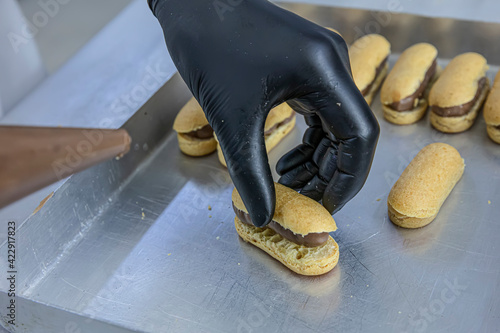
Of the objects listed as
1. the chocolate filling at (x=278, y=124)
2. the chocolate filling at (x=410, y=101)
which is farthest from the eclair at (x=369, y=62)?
the chocolate filling at (x=278, y=124)

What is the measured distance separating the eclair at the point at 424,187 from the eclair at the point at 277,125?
72cm

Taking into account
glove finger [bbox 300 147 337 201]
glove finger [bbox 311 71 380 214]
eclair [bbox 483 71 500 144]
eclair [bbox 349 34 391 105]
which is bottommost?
eclair [bbox 483 71 500 144]

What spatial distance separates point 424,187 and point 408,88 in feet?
2.39

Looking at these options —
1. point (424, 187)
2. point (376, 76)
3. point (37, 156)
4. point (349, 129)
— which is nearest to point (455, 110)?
point (376, 76)

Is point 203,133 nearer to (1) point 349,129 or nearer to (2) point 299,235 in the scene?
(2) point 299,235

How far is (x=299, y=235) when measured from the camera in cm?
213

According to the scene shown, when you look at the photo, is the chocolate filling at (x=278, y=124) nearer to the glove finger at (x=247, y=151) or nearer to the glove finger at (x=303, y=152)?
the glove finger at (x=303, y=152)

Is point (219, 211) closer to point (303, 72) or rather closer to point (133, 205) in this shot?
point (133, 205)

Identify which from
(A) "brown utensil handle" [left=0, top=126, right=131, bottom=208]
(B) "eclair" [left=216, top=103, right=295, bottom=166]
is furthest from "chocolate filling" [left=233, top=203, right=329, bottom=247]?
(A) "brown utensil handle" [left=0, top=126, right=131, bottom=208]

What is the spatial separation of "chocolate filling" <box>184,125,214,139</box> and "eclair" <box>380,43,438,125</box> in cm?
94

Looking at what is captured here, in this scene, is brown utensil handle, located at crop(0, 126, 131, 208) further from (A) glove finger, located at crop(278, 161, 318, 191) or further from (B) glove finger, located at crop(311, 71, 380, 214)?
(A) glove finger, located at crop(278, 161, 318, 191)

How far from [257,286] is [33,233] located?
3.13 feet

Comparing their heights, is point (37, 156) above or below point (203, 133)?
above

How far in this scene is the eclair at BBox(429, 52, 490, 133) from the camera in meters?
2.74
